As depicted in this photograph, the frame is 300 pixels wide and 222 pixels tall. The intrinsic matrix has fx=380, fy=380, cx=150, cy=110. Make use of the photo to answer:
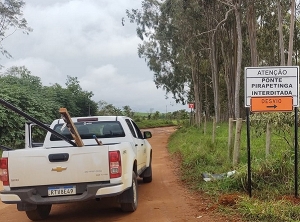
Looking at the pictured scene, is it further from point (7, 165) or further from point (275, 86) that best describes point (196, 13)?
point (7, 165)

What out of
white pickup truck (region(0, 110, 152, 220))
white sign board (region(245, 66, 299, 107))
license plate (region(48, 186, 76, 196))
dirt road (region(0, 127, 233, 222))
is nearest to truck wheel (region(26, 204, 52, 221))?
dirt road (region(0, 127, 233, 222))

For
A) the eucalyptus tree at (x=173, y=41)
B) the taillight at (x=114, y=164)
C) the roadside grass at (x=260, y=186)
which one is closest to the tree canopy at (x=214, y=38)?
the eucalyptus tree at (x=173, y=41)

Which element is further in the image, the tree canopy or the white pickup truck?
the tree canopy

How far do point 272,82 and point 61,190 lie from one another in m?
4.01

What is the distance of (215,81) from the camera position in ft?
104

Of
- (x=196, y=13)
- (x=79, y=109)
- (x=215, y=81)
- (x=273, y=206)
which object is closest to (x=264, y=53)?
(x=215, y=81)

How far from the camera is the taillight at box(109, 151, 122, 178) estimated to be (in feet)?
18.8

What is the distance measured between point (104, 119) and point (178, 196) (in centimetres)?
222

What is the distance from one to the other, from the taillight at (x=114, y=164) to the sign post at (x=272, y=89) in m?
2.37

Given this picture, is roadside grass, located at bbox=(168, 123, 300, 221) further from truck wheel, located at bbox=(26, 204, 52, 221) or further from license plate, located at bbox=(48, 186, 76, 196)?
truck wheel, located at bbox=(26, 204, 52, 221)

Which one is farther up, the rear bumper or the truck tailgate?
the truck tailgate

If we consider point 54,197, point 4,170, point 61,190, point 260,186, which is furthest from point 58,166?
point 260,186

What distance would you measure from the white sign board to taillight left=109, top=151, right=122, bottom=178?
2.55 m

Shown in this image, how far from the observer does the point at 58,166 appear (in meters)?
5.72
